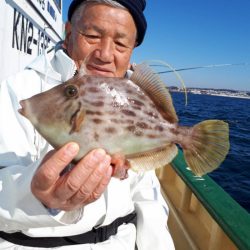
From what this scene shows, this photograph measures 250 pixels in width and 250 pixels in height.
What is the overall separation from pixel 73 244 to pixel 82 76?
1056 millimetres

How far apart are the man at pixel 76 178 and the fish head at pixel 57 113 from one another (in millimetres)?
98

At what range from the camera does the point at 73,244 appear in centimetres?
195

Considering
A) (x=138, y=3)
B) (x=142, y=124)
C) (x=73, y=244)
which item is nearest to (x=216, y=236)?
(x=73, y=244)

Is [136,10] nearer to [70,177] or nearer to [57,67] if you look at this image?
[57,67]

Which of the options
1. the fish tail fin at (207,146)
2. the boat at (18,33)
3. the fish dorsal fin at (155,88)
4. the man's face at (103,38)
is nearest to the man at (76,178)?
the man's face at (103,38)

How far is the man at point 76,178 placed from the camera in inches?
55.8

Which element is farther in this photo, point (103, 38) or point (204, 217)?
point (204, 217)

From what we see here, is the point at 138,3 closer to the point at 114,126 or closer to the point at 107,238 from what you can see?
the point at 114,126

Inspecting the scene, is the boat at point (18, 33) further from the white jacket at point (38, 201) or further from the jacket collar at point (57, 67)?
the white jacket at point (38, 201)

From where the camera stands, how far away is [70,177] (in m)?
1.37

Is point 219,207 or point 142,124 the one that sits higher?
point 142,124

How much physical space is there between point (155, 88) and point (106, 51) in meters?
0.60

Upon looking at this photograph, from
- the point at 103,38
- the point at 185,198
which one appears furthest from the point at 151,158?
the point at 185,198

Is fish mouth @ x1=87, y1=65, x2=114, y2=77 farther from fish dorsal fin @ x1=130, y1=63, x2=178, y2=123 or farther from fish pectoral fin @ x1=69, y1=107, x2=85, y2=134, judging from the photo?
fish pectoral fin @ x1=69, y1=107, x2=85, y2=134
